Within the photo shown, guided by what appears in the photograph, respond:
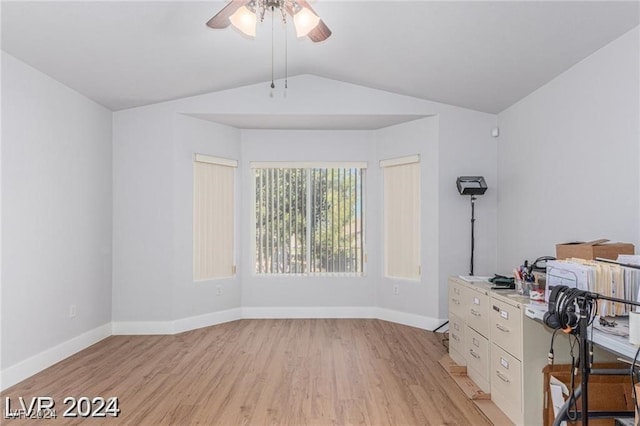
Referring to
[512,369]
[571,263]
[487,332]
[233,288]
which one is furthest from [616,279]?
[233,288]

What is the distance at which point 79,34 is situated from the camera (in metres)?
2.96

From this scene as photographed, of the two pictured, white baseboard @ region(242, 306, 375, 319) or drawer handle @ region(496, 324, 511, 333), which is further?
white baseboard @ region(242, 306, 375, 319)

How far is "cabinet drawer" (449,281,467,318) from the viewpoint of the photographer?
336 centimetres

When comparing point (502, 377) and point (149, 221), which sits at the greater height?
point (149, 221)

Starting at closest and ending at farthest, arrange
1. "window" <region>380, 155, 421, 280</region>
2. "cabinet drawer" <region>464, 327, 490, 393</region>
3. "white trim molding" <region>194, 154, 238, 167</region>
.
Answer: "cabinet drawer" <region>464, 327, 490, 393</region> → "white trim molding" <region>194, 154, 238, 167</region> → "window" <region>380, 155, 421, 280</region>

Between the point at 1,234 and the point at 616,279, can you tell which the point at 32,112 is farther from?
the point at 616,279

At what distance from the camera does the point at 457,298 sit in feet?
11.4

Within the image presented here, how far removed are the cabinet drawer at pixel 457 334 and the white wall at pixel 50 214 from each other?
3661 mm

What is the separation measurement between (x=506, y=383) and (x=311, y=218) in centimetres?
331

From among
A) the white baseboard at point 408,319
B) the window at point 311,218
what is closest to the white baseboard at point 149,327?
the window at point 311,218

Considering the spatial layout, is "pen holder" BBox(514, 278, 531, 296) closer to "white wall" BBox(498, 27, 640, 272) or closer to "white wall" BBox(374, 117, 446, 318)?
"white wall" BBox(498, 27, 640, 272)

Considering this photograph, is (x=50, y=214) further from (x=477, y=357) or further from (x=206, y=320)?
(x=477, y=357)

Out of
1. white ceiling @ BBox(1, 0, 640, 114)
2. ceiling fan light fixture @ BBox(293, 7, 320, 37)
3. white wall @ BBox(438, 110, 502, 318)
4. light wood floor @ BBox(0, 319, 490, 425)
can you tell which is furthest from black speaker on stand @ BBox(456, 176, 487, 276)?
ceiling fan light fixture @ BBox(293, 7, 320, 37)

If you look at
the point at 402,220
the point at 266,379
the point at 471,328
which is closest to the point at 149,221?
the point at 266,379
